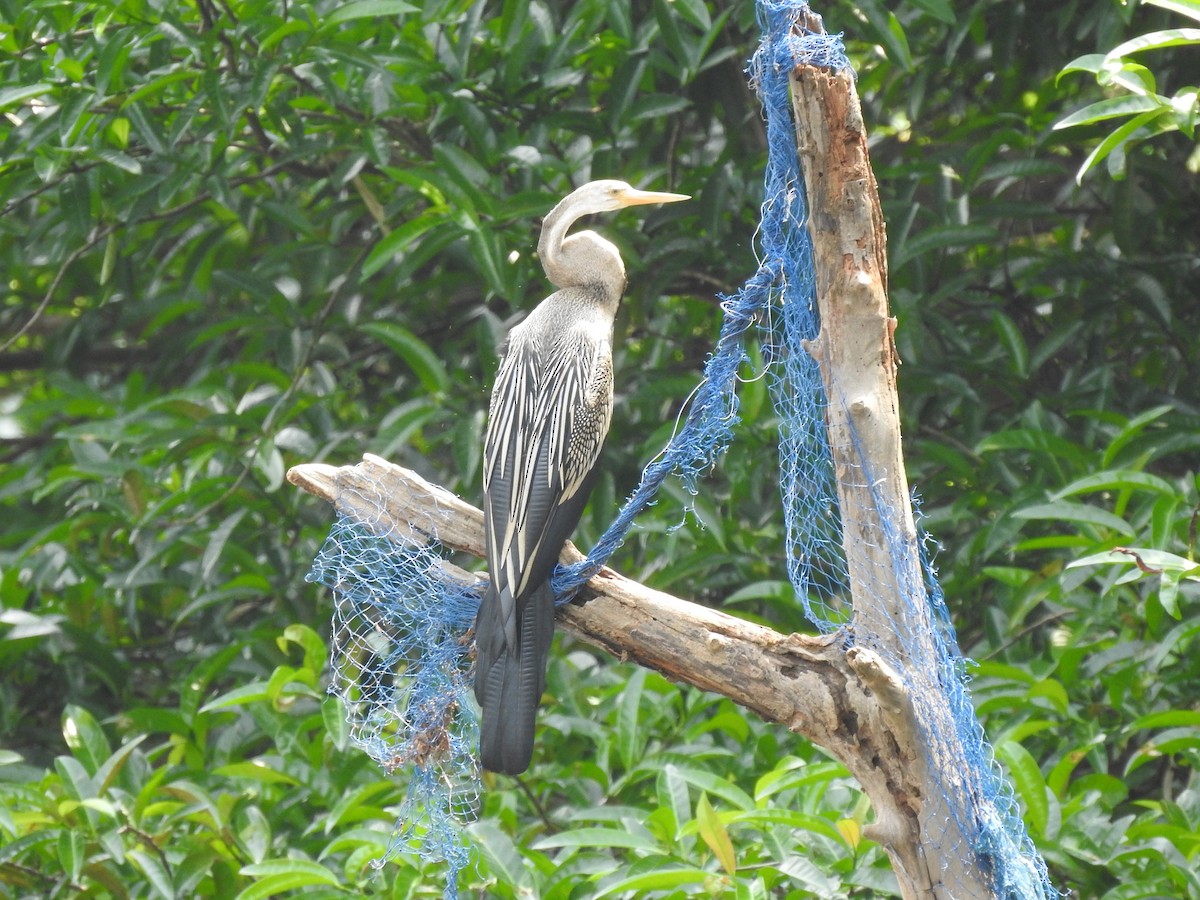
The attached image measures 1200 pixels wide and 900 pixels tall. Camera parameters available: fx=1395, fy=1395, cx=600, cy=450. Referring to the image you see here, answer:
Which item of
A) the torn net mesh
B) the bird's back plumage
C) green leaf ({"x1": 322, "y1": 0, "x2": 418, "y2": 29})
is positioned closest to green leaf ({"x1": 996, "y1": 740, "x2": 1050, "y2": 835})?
the torn net mesh

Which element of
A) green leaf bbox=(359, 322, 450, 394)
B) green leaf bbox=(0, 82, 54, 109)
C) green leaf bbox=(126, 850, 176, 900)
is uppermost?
green leaf bbox=(0, 82, 54, 109)

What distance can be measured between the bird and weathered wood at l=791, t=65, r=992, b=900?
66 cm

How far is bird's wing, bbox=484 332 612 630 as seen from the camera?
267 centimetres

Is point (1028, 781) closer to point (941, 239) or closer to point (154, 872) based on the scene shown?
point (941, 239)

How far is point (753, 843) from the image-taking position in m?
2.97

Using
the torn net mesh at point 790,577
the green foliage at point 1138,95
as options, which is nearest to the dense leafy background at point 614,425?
the torn net mesh at point 790,577

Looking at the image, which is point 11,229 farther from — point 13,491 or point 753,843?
point 753,843

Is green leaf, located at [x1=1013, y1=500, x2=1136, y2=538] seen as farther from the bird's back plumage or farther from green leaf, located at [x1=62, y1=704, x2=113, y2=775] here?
green leaf, located at [x1=62, y1=704, x2=113, y2=775]

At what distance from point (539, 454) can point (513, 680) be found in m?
0.51

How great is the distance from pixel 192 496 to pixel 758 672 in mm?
2234

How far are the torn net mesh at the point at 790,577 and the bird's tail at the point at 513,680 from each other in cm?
7

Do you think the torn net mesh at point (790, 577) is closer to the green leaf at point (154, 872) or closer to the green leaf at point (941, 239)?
the green leaf at point (154, 872)

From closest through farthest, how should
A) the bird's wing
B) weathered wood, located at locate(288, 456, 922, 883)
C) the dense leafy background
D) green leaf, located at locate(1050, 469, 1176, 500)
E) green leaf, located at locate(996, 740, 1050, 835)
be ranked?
1. weathered wood, located at locate(288, 456, 922, 883)
2. the bird's wing
3. green leaf, located at locate(996, 740, 1050, 835)
4. green leaf, located at locate(1050, 469, 1176, 500)
5. the dense leafy background

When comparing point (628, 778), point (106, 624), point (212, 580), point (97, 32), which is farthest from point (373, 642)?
point (97, 32)
